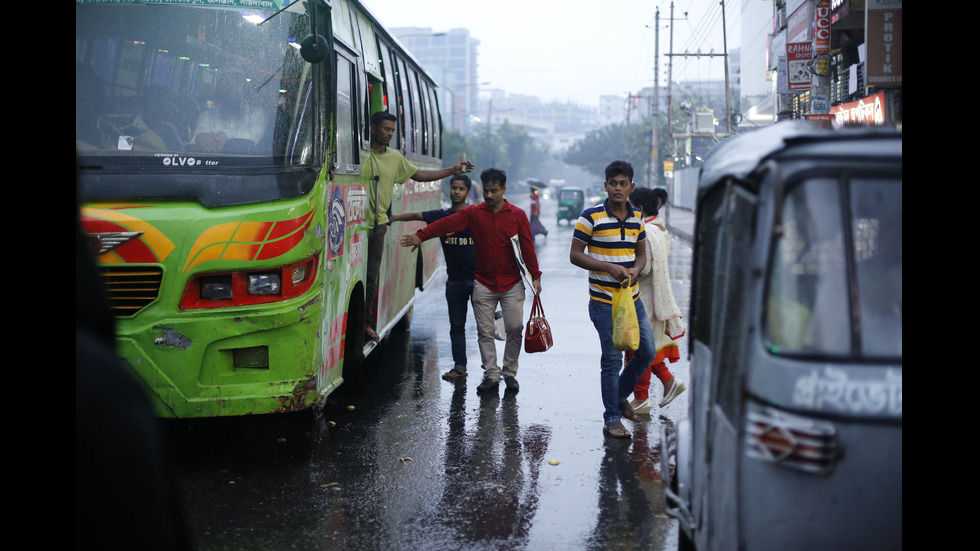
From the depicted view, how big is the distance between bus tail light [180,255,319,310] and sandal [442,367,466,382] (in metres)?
3.23

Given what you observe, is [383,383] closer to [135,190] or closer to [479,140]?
[135,190]

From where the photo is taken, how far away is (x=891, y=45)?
14.6m

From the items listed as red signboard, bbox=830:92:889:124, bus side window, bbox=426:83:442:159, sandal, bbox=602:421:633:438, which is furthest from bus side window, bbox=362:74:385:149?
red signboard, bbox=830:92:889:124

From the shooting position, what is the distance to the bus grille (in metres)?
5.70

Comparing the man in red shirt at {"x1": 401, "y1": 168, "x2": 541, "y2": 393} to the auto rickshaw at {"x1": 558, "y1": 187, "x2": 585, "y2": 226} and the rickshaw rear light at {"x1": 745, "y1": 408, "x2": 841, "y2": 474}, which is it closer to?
the rickshaw rear light at {"x1": 745, "y1": 408, "x2": 841, "y2": 474}

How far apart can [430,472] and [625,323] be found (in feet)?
5.56

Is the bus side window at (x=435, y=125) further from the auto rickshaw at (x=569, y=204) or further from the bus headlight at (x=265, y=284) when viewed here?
the auto rickshaw at (x=569, y=204)

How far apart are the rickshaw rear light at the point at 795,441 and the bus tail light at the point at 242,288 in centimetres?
Result: 366

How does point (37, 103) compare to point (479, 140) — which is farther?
point (479, 140)

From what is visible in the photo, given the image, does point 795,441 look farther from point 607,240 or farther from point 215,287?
point 607,240

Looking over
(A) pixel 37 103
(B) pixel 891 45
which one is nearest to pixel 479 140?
(B) pixel 891 45

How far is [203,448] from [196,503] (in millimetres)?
1197

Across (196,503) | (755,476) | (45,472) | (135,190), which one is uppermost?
(135,190)

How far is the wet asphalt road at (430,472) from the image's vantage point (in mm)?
5074
